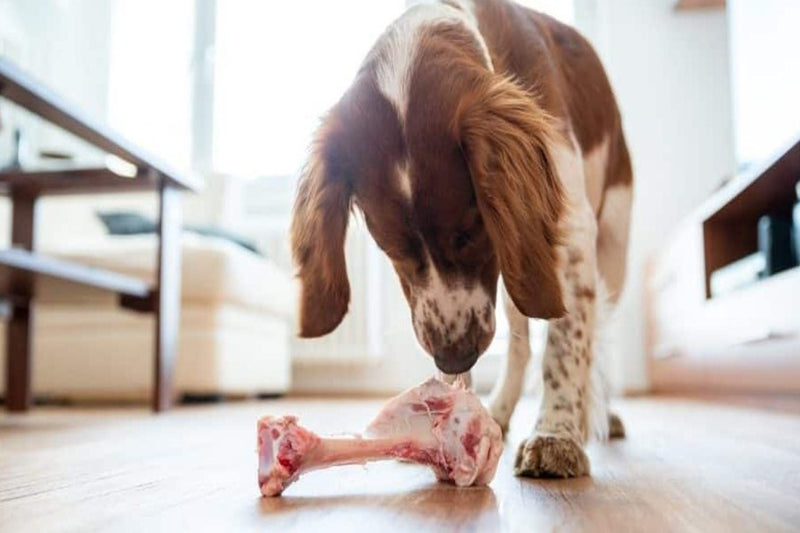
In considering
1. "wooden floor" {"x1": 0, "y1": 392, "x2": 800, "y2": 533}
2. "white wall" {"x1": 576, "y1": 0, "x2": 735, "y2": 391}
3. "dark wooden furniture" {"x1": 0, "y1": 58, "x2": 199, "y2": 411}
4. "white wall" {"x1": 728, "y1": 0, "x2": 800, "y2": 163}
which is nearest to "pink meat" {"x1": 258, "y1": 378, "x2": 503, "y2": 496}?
"wooden floor" {"x1": 0, "y1": 392, "x2": 800, "y2": 533}

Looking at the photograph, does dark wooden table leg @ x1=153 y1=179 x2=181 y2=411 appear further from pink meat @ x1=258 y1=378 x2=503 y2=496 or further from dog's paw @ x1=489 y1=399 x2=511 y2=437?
pink meat @ x1=258 y1=378 x2=503 y2=496

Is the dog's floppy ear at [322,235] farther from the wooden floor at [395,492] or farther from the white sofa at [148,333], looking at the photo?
the white sofa at [148,333]

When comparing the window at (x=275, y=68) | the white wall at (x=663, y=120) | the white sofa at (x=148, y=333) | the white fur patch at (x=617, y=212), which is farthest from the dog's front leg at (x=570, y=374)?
the window at (x=275, y=68)

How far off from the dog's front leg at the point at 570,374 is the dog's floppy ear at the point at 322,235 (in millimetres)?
368

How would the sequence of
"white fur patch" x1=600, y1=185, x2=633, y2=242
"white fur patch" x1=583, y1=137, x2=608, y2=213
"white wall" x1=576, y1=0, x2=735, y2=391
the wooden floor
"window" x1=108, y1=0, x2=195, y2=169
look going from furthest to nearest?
1. "window" x1=108, y1=0, x2=195, y2=169
2. "white wall" x1=576, y1=0, x2=735, y2=391
3. "white fur patch" x1=600, y1=185, x2=633, y2=242
4. "white fur patch" x1=583, y1=137, x2=608, y2=213
5. the wooden floor

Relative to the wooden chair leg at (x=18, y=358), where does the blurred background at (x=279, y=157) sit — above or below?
above

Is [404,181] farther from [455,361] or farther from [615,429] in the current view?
[615,429]

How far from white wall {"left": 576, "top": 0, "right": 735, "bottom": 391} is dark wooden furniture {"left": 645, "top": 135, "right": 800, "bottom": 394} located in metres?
0.25

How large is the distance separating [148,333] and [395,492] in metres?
3.08

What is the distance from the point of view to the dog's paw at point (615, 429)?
1969mm

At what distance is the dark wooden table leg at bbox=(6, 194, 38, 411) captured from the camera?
10.8ft

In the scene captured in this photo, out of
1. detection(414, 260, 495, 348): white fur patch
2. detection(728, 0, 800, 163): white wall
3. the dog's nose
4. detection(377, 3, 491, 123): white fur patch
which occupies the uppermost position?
detection(728, 0, 800, 163): white wall

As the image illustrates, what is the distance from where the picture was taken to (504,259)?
134 centimetres

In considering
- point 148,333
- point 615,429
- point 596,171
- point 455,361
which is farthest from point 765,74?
point 148,333
